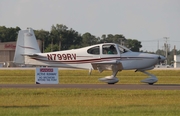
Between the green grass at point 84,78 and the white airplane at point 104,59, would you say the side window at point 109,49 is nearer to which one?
the white airplane at point 104,59

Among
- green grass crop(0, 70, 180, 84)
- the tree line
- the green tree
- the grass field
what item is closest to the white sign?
the grass field

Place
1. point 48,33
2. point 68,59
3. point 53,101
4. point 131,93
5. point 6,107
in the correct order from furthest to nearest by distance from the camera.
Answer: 1. point 48,33
2. point 68,59
3. point 131,93
4. point 53,101
5. point 6,107

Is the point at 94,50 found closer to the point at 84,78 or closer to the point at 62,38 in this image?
the point at 84,78

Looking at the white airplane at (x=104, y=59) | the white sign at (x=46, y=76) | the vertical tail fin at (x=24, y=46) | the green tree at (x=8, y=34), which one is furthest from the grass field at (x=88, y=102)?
the green tree at (x=8, y=34)

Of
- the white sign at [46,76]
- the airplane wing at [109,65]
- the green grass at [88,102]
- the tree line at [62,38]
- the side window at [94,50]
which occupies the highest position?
the tree line at [62,38]

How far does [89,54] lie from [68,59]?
52.3 inches

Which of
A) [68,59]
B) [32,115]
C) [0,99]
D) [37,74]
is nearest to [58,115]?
[32,115]

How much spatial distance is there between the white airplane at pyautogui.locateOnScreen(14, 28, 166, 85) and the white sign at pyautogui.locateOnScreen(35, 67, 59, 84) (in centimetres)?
182

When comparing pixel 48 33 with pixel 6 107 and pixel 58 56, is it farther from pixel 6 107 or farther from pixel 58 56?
pixel 6 107

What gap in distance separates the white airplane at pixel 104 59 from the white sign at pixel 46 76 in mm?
1822

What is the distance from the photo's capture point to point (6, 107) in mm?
15336

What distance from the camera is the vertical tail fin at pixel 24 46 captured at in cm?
2855

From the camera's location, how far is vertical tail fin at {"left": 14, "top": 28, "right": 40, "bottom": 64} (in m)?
28.5

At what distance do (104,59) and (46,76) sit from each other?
347 cm
